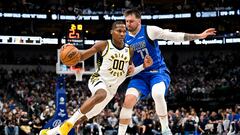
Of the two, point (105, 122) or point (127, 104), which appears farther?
point (105, 122)

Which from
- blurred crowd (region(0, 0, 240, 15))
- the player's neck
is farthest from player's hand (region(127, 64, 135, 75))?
blurred crowd (region(0, 0, 240, 15))

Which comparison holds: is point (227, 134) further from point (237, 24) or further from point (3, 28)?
point (3, 28)

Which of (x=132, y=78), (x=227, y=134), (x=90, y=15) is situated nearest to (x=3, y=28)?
(x=90, y=15)

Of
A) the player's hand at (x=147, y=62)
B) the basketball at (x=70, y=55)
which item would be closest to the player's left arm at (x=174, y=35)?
the player's hand at (x=147, y=62)

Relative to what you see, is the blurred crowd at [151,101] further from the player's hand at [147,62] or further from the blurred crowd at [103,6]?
the player's hand at [147,62]

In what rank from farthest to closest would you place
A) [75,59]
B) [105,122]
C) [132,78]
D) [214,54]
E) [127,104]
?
[214,54], [105,122], [132,78], [127,104], [75,59]

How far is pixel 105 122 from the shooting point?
2214cm

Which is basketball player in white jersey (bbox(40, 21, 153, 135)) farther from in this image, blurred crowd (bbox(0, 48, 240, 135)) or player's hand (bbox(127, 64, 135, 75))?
blurred crowd (bbox(0, 48, 240, 135))

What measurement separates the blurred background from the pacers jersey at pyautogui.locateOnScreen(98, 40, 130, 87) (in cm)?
1504

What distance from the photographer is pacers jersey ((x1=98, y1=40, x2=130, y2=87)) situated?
329 inches

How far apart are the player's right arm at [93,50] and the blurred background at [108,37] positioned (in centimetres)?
1529

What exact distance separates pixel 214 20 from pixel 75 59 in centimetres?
3066

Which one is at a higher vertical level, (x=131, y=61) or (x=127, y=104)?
(x=131, y=61)

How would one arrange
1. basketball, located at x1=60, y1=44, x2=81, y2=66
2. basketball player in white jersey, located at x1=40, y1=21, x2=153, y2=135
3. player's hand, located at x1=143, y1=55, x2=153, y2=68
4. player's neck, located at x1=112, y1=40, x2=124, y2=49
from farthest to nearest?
player's hand, located at x1=143, y1=55, x2=153, y2=68 → player's neck, located at x1=112, y1=40, x2=124, y2=49 → basketball player in white jersey, located at x1=40, y1=21, x2=153, y2=135 → basketball, located at x1=60, y1=44, x2=81, y2=66
